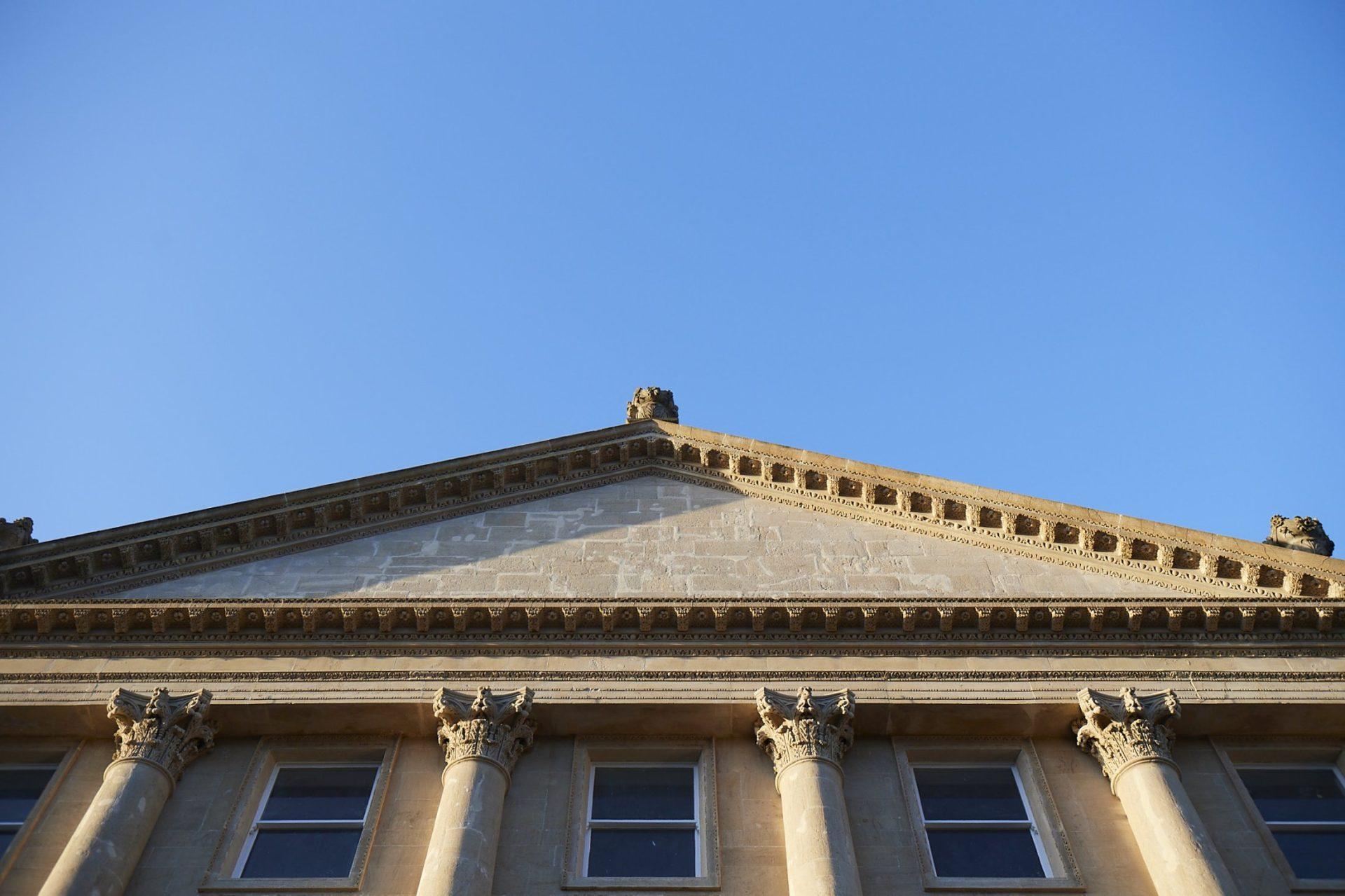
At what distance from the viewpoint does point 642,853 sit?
16422 millimetres

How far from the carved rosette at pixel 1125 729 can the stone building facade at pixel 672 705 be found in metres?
0.05

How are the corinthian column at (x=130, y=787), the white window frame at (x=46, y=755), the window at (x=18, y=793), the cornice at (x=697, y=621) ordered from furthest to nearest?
the cornice at (x=697, y=621) → the white window frame at (x=46, y=755) → the window at (x=18, y=793) → the corinthian column at (x=130, y=787)

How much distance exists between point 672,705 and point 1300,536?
33.7 feet

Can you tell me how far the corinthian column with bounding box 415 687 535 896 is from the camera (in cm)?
1524

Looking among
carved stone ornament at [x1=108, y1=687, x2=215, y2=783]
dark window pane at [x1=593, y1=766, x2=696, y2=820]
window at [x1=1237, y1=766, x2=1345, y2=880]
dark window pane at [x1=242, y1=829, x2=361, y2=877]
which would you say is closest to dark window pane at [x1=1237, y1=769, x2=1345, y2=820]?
window at [x1=1237, y1=766, x2=1345, y2=880]

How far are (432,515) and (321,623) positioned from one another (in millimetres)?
3370

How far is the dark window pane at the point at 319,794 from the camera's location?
17.0 meters

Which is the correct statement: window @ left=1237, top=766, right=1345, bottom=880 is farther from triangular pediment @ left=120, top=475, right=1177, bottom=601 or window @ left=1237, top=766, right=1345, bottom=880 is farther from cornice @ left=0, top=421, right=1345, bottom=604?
triangular pediment @ left=120, top=475, right=1177, bottom=601

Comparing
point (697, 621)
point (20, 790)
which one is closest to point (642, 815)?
point (697, 621)

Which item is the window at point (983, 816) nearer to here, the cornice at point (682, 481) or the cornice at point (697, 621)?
the cornice at point (697, 621)

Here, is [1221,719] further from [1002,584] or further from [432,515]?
[432,515]

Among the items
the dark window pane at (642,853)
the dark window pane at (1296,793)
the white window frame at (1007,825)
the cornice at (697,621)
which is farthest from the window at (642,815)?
the dark window pane at (1296,793)

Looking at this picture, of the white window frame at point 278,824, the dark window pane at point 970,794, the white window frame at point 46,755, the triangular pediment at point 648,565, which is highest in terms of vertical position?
the triangular pediment at point 648,565

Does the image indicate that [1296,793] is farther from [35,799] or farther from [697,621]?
[35,799]
